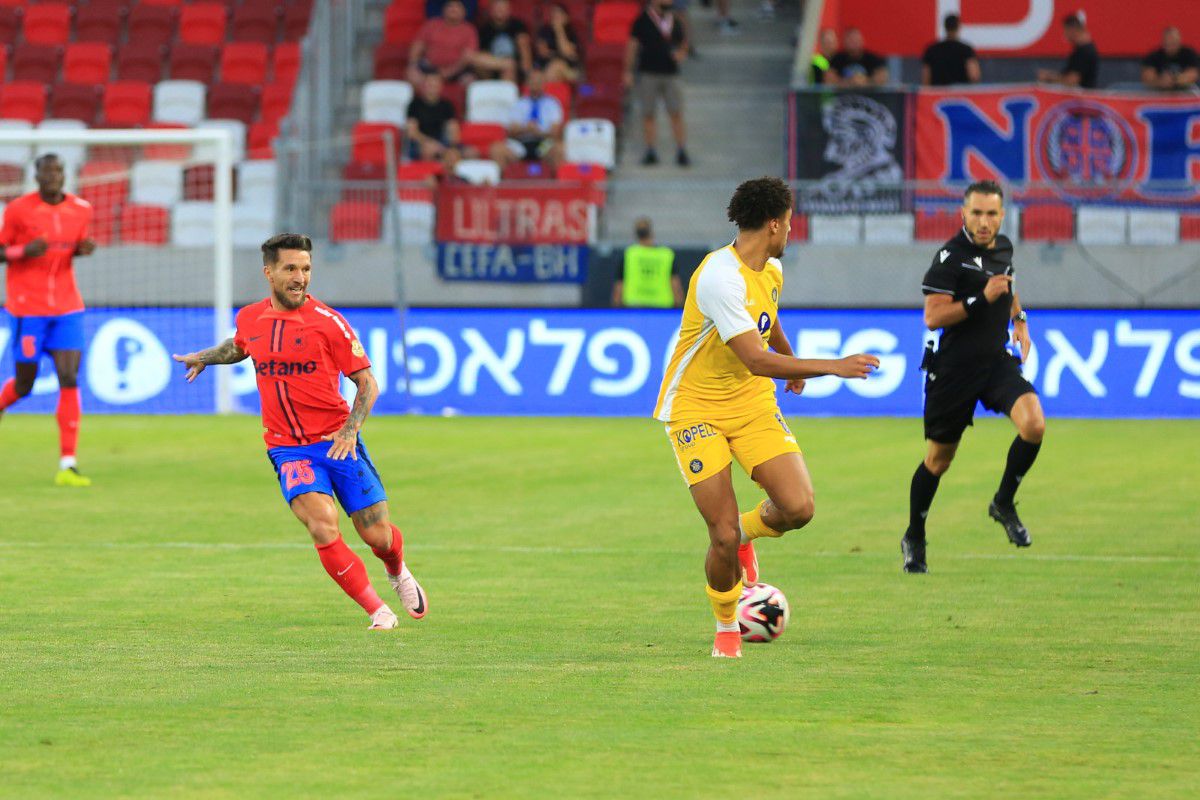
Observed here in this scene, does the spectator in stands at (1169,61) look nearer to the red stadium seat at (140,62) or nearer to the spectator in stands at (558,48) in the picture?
the spectator in stands at (558,48)

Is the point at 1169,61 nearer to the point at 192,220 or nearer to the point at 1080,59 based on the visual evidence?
the point at 1080,59

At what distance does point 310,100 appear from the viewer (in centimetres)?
2708

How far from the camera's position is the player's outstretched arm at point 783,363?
288 inches

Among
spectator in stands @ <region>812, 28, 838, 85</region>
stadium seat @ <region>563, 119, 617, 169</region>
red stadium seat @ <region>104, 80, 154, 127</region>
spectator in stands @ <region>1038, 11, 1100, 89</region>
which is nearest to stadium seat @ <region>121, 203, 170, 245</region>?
red stadium seat @ <region>104, 80, 154, 127</region>

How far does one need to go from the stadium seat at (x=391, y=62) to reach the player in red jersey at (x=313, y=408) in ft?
65.8

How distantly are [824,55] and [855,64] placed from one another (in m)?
0.49

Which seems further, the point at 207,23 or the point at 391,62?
the point at 207,23

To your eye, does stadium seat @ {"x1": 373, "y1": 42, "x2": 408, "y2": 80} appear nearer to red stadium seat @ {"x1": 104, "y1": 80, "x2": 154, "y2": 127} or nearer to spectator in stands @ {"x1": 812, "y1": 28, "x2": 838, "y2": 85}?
red stadium seat @ {"x1": 104, "y1": 80, "x2": 154, "y2": 127}

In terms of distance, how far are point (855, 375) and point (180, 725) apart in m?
2.66

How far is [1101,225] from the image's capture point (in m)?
23.2

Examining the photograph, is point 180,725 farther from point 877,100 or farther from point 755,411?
point 877,100

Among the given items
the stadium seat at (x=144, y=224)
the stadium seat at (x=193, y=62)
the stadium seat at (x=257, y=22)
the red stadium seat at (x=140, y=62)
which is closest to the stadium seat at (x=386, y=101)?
the stadium seat at (x=257, y=22)

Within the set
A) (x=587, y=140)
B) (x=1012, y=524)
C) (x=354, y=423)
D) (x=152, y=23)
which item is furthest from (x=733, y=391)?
(x=152, y=23)

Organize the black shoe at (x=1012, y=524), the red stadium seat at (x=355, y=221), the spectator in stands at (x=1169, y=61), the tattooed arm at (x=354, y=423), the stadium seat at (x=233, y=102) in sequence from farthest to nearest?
the stadium seat at (x=233, y=102) < the spectator in stands at (x=1169, y=61) < the red stadium seat at (x=355, y=221) < the black shoe at (x=1012, y=524) < the tattooed arm at (x=354, y=423)
